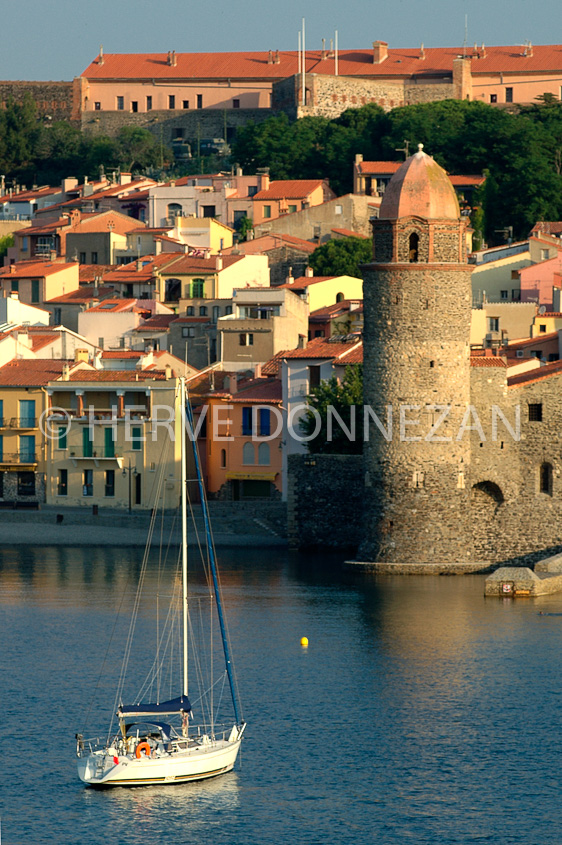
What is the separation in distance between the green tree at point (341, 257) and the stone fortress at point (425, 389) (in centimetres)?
2838

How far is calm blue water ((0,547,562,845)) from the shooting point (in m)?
29.7

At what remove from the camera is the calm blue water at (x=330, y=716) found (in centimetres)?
2972

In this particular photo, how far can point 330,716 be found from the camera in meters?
35.6

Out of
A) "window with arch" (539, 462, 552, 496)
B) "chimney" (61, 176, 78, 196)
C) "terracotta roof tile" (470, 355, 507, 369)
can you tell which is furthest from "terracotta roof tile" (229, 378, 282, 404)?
"chimney" (61, 176, 78, 196)

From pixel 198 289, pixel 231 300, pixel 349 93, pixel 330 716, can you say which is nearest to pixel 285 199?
pixel 198 289

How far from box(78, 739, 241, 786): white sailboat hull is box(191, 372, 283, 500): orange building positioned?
2935 centimetres

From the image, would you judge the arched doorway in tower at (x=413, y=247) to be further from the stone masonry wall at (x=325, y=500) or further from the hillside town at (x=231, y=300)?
the stone masonry wall at (x=325, y=500)

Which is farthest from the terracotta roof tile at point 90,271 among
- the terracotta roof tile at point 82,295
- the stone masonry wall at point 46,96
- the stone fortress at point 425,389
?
the stone masonry wall at point 46,96

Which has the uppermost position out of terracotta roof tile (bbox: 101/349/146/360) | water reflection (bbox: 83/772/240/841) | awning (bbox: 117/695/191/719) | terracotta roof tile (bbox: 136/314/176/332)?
terracotta roof tile (bbox: 136/314/176/332)

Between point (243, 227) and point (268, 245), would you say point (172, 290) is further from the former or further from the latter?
point (243, 227)

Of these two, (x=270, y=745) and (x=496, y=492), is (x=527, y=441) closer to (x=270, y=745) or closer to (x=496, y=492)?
(x=496, y=492)

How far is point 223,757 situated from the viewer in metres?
31.3

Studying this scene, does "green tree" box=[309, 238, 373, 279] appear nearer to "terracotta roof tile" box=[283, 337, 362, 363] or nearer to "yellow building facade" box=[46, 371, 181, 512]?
"terracotta roof tile" box=[283, 337, 362, 363]

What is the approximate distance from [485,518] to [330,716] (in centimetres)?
1588
